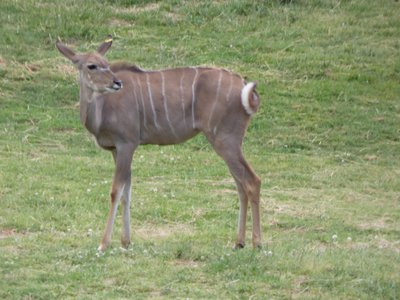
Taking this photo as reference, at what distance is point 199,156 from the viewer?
11781 millimetres

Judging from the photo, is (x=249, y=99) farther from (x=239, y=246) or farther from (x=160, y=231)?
(x=160, y=231)

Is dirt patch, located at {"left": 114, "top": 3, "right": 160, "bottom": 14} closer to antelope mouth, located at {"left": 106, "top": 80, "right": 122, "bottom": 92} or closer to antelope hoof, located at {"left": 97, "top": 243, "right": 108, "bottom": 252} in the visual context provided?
antelope mouth, located at {"left": 106, "top": 80, "right": 122, "bottom": 92}

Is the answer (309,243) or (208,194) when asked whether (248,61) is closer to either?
(208,194)

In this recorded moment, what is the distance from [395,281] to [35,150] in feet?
17.6

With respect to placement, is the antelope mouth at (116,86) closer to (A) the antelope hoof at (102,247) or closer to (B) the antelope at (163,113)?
(B) the antelope at (163,113)

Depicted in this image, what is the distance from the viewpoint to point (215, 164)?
1148 centimetres

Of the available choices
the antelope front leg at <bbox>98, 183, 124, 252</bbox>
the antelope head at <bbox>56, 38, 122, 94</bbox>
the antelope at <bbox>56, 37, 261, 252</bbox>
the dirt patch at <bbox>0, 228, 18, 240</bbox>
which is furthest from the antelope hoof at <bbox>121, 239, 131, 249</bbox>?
the antelope head at <bbox>56, 38, 122, 94</bbox>

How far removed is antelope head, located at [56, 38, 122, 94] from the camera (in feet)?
26.2

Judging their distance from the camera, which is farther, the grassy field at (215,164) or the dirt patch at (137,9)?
the dirt patch at (137,9)

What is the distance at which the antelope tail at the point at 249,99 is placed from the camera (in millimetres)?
8070

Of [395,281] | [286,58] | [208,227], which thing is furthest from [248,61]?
[395,281]

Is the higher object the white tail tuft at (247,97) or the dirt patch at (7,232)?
the white tail tuft at (247,97)

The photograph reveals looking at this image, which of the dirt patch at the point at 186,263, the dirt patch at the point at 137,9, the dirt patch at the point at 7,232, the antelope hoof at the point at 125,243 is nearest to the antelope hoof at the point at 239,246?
the dirt patch at the point at 186,263

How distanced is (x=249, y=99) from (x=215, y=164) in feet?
11.3
